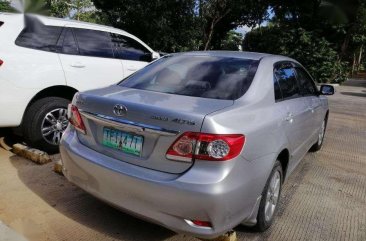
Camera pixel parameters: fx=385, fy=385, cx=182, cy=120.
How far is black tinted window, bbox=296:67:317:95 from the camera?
4531mm

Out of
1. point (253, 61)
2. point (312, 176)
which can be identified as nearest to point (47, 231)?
point (253, 61)

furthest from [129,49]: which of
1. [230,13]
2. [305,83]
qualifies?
[230,13]

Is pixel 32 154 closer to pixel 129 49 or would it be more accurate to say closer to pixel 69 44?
pixel 69 44

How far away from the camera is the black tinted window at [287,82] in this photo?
3.72 m

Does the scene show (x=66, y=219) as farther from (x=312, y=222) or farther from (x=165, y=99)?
(x=312, y=222)

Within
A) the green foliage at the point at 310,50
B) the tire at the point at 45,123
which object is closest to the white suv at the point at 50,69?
the tire at the point at 45,123

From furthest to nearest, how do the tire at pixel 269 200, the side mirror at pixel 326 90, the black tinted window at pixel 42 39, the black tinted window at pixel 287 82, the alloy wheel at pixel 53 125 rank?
the side mirror at pixel 326 90 < the alloy wheel at pixel 53 125 < the black tinted window at pixel 42 39 < the black tinted window at pixel 287 82 < the tire at pixel 269 200

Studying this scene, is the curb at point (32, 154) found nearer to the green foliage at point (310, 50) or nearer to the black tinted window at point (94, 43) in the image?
the black tinted window at point (94, 43)

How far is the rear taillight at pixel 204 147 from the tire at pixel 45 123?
110 inches

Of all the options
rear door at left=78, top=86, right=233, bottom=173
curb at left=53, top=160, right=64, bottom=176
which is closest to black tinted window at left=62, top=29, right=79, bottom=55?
curb at left=53, top=160, right=64, bottom=176

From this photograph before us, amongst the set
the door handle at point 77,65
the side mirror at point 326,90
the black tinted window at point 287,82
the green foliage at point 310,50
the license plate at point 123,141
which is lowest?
the green foliage at point 310,50

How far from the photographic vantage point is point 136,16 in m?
14.8

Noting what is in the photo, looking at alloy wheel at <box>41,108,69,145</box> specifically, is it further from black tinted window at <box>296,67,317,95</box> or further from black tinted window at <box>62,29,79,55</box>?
black tinted window at <box>296,67,317,95</box>

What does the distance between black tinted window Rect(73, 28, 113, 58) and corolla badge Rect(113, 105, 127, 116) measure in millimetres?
2824
